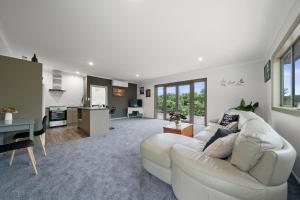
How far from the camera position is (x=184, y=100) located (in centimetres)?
620

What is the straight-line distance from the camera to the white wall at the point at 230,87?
13.6 ft

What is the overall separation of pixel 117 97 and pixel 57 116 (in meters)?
3.27

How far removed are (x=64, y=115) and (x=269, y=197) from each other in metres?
6.51

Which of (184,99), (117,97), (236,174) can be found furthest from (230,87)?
(117,97)

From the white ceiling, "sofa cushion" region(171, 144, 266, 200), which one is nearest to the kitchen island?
the white ceiling

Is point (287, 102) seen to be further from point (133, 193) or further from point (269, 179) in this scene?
point (133, 193)

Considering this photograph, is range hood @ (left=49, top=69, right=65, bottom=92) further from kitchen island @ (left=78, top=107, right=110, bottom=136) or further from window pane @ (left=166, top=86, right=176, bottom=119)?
window pane @ (left=166, top=86, right=176, bottom=119)

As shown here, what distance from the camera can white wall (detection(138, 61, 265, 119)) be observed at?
4148 millimetres

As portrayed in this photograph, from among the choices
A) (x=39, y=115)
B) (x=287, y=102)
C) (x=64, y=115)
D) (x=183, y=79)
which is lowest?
(x=64, y=115)

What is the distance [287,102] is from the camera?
7.93ft

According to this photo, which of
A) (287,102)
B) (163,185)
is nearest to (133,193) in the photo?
(163,185)

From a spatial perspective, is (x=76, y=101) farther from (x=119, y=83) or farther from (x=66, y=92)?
(x=119, y=83)

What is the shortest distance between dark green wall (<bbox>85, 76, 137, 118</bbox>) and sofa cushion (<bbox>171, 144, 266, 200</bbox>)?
6.19m

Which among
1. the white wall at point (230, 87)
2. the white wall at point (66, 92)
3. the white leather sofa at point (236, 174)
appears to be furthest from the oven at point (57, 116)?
the white wall at point (230, 87)
